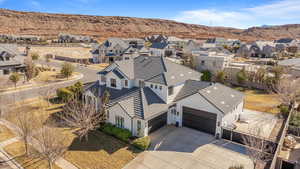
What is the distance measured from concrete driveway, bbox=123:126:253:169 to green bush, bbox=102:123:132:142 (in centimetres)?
292

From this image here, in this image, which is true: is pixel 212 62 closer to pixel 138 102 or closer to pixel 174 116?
pixel 174 116

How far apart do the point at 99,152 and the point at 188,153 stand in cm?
902

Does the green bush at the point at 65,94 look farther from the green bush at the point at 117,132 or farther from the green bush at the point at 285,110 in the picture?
the green bush at the point at 285,110

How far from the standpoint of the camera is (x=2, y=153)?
61.1 ft

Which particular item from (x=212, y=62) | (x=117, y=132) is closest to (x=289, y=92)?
(x=212, y=62)

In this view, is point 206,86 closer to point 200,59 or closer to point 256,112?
point 256,112

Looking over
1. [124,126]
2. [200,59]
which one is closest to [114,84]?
[124,126]

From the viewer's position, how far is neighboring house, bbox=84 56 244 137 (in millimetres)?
22266

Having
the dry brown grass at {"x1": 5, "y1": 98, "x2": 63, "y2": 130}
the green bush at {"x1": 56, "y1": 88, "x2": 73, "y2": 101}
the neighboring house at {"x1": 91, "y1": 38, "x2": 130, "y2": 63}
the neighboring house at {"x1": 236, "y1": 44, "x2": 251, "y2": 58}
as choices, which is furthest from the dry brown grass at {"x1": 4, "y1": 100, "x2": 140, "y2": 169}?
the neighboring house at {"x1": 236, "y1": 44, "x2": 251, "y2": 58}

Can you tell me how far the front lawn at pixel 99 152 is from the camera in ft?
56.9

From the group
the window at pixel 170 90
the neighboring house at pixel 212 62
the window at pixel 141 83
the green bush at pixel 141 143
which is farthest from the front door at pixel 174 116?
the neighboring house at pixel 212 62

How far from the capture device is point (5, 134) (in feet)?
72.1

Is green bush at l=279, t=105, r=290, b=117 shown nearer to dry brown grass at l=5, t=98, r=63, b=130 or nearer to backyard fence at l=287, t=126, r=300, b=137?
backyard fence at l=287, t=126, r=300, b=137

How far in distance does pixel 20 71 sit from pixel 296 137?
5834cm
